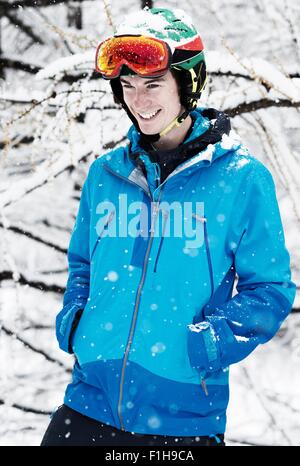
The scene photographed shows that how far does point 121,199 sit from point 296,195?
1938mm

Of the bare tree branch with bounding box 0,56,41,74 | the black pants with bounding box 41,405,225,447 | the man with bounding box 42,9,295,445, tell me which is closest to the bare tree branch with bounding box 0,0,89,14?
the bare tree branch with bounding box 0,56,41,74

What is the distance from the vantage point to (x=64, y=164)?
4.43 meters

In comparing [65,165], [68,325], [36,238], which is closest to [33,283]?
[36,238]

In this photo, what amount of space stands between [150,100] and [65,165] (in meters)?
2.15

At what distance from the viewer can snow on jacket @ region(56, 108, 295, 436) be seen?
2127mm

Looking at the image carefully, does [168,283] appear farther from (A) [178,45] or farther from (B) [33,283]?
(B) [33,283]

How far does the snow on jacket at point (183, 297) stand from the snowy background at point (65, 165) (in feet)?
5.81

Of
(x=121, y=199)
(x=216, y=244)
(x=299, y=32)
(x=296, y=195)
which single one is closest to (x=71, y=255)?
(x=121, y=199)

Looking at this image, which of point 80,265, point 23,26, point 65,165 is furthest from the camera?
point 23,26

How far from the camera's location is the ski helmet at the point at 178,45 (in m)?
2.43

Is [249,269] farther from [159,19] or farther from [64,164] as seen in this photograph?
[64,164]

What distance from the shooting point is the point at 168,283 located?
2.16 meters

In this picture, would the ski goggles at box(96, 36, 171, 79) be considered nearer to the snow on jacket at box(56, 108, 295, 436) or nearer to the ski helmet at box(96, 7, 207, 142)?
the ski helmet at box(96, 7, 207, 142)

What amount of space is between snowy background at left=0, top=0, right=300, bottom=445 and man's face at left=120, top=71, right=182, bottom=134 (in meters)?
1.57
